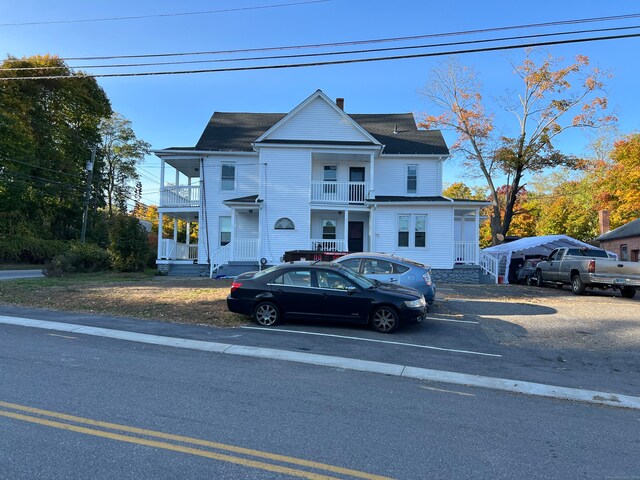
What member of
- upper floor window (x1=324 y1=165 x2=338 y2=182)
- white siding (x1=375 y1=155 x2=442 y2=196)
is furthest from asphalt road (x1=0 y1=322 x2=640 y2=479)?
white siding (x1=375 y1=155 x2=442 y2=196)

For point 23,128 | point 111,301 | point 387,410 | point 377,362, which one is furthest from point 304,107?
point 23,128

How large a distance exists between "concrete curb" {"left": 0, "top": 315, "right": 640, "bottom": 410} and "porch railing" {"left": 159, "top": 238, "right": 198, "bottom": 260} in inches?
557

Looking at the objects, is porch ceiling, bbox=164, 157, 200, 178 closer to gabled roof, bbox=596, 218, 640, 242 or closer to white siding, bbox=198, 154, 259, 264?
white siding, bbox=198, 154, 259, 264

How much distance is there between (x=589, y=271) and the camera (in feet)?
53.6

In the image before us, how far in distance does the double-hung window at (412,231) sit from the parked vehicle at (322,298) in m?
11.5

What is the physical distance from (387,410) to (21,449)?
3578 millimetres

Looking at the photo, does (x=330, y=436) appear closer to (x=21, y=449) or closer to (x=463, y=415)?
(x=463, y=415)

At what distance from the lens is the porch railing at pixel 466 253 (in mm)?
21234

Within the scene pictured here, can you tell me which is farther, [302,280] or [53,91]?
[53,91]

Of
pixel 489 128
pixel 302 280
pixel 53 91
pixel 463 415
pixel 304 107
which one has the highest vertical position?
pixel 53 91

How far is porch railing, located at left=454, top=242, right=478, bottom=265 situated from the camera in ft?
69.7

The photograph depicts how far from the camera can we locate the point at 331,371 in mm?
6520

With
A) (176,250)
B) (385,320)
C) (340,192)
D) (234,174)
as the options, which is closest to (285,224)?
(340,192)

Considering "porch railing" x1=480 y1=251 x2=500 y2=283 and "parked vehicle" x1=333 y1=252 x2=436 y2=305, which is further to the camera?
"porch railing" x1=480 y1=251 x2=500 y2=283
